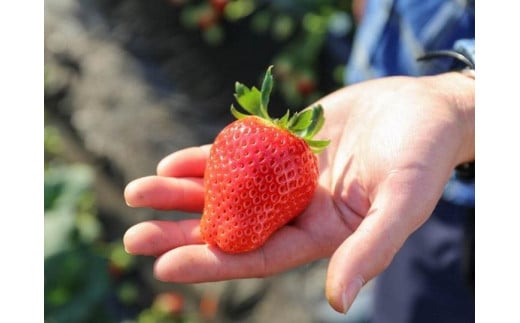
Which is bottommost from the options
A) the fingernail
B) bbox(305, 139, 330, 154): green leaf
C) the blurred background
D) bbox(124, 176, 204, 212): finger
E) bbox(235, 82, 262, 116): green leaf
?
the blurred background

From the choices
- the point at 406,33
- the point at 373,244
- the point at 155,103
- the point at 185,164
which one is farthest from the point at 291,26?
the point at 373,244

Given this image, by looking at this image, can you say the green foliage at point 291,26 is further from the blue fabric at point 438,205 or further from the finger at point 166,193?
the finger at point 166,193

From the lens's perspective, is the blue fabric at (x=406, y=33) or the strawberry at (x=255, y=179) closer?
the strawberry at (x=255, y=179)

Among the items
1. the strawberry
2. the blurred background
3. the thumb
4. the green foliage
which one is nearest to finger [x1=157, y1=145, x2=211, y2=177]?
the strawberry

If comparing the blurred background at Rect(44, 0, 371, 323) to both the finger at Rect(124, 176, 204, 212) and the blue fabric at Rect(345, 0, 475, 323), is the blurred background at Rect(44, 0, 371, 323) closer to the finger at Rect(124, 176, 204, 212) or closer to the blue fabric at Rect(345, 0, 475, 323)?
the blue fabric at Rect(345, 0, 475, 323)

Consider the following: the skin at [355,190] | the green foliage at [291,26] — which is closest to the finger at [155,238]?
the skin at [355,190]

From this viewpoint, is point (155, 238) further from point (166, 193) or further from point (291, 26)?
point (291, 26)
